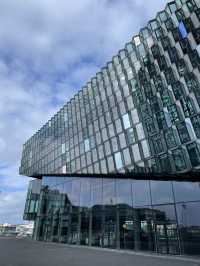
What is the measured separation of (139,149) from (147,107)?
6.04m

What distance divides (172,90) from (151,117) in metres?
4.48

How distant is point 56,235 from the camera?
32000 mm

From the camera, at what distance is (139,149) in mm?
33469

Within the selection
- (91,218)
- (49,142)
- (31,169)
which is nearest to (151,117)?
(91,218)

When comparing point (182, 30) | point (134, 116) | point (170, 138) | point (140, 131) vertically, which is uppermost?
point (182, 30)

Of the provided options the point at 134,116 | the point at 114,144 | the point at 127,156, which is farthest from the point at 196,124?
the point at 114,144

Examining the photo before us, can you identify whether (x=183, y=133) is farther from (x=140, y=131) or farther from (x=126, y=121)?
(x=126, y=121)

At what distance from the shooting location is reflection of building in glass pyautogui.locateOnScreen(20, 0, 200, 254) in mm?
19875

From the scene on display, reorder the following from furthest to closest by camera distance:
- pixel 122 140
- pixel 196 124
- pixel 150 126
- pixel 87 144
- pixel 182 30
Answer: pixel 87 144 < pixel 122 140 < pixel 150 126 < pixel 182 30 < pixel 196 124

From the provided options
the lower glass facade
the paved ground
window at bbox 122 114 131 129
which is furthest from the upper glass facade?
the paved ground

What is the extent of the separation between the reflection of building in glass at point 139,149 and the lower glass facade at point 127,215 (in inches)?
3.0

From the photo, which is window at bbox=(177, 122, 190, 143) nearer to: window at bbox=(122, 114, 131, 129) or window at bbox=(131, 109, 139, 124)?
window at bbox=(131, 109, 139, 124)

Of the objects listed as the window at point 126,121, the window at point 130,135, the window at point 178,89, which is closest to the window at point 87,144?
the window at point 126,121

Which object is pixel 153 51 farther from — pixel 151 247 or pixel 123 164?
pixel 151 247
